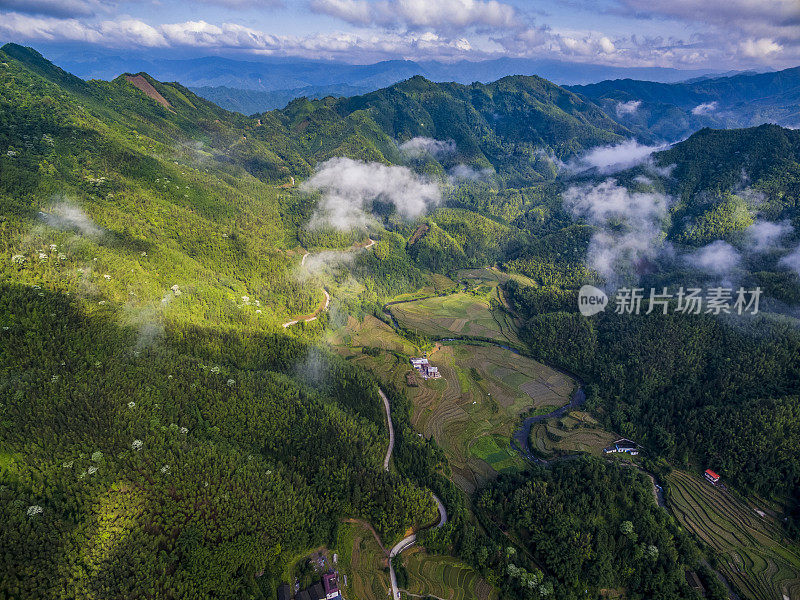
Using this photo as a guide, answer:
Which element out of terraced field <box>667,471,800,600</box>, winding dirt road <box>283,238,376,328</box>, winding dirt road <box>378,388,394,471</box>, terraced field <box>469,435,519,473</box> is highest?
winding dirt road <box>283,238,376,328</box>

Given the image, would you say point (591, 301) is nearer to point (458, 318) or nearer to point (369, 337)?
point (458, 318)

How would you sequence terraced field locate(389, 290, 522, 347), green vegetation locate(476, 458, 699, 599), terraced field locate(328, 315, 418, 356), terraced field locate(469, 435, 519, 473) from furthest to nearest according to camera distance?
terraced field locate(389, 290, 522, 347), terraced field locate(328, 315, 418, 356), terraced field locate(469, 435, 519, 473), green vegetation locate(476, 458, 699, 599)

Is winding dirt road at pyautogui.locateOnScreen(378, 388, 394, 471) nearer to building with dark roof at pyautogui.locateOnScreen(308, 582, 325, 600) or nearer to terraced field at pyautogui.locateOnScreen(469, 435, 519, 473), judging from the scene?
terraced field at pyautogui.locateOnScreen(469, 435, 519, 473)

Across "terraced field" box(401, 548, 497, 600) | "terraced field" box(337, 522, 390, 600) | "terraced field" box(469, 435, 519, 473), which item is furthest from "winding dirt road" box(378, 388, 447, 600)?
"terraced field" box(469, 435, 519, 473)

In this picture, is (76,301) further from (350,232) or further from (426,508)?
(350,232)

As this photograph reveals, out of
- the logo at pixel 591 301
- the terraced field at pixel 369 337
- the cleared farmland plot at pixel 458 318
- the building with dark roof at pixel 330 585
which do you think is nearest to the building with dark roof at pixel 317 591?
the building with dark roof at pixel 330 585

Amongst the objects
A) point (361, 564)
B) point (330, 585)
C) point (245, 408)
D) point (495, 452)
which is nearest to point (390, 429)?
point (495, 452)

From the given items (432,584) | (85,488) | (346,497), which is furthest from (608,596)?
(85,488)
